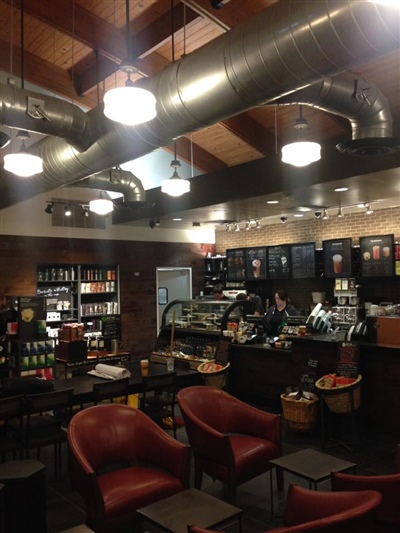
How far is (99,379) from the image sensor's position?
203 inches

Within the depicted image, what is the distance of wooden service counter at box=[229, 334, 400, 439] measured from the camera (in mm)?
5109

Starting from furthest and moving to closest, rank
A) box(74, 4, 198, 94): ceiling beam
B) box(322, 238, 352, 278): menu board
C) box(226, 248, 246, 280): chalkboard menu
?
box(226, 248, 246, 280): chalkboard menu
box(322, 238, 352, 278): menu board
box(74, 4, 198, 94): ceiling beam

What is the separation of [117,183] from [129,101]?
4330 mm

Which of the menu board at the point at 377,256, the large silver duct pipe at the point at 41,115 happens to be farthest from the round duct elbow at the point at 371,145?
the menu board at the point at 377,256

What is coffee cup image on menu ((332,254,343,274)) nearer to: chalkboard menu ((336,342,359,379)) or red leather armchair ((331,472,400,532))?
chalkboard menu ((336,342,359,379))

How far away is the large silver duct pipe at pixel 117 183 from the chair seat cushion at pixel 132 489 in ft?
14.7

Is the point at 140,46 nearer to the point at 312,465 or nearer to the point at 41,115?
the point at 41,115

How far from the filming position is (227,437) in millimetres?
3514

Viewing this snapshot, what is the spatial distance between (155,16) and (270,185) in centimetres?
253

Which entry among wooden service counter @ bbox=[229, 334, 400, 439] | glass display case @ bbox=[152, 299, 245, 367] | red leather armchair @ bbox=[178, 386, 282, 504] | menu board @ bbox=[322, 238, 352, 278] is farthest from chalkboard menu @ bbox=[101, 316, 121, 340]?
red leather armchair @ bbox=[178, 386, 282, 504]

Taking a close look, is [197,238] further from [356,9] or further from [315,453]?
[356,9]

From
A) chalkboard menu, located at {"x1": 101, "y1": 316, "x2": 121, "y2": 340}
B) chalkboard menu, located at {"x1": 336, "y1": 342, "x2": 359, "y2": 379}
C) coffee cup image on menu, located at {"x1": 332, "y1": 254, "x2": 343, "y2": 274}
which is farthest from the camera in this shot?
chalkboard menu, located at {"x1": 101, "y1": 316, "x2": 121, "y2": 340}

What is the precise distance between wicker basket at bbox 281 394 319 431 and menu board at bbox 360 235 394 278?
12.7 feet

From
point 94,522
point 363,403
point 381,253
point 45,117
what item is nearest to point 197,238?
point 381,253
